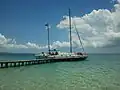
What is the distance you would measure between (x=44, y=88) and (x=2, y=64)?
31254 mm

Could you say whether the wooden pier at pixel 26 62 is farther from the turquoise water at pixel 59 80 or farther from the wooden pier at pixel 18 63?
the turquoise water at pixel 59 80

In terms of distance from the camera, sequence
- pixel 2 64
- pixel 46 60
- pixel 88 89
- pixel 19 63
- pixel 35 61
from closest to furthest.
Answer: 1. pixel 88 89
2. pixel 2 64
3. pixel 19 63
4. pixel 35 61
5. pixel 46 60

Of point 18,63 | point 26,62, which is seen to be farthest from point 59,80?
point 26,62

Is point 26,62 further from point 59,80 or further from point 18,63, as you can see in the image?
point 59,80

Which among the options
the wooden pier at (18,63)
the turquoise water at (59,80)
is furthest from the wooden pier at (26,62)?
the turquoise water at (59,80)

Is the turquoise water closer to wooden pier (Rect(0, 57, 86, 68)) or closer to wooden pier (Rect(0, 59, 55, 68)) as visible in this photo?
wooden pier (Rect(0, 59, 55, 68))

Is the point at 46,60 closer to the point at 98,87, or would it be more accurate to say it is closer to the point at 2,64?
the point at 2,64

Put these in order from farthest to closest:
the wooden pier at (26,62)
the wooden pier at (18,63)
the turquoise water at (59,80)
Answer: the wooden pier at (26,62), the wooden pier at (18,63), the turquoise water at (59,80)

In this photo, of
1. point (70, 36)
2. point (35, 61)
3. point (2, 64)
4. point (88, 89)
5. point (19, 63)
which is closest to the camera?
point (88, 89)

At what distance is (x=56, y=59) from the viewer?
75000 millimetres

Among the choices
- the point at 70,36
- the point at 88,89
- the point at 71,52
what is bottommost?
the point at 88,89

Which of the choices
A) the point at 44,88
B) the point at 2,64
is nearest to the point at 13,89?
the point at 44,88

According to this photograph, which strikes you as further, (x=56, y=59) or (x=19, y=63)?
(x=56, y=59)

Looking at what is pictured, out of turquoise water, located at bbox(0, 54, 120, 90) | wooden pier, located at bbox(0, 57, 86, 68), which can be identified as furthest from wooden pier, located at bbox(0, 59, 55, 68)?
turquoise water, located at bbox(0, 54, 120, 90)
